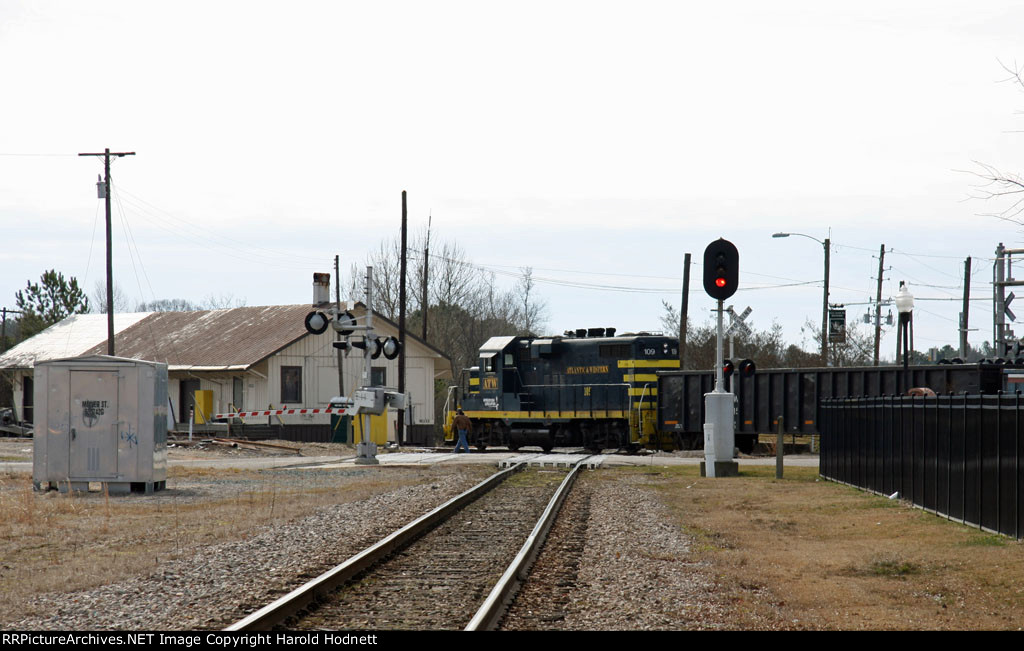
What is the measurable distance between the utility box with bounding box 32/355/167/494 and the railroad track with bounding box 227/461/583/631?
22.1ft

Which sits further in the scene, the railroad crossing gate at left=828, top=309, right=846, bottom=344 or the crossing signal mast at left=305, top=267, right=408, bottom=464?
the railroad crossing gate at left=828, top=309, right=846, bottom=344

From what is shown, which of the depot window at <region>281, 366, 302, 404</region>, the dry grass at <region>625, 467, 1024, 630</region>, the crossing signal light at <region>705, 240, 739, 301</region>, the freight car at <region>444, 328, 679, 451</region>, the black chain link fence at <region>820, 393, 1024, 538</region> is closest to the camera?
the dry grass at <region>625, 467, 1024, 630</region>

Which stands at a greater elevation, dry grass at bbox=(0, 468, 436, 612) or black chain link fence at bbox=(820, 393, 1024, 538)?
black chain link fence at bbox=(820, 393, 1024, 538)

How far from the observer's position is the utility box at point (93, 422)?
62.7ft

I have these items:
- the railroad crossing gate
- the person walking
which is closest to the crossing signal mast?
the person walking

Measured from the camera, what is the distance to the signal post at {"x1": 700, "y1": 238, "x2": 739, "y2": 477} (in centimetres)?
2210

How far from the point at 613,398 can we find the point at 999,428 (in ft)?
72.3

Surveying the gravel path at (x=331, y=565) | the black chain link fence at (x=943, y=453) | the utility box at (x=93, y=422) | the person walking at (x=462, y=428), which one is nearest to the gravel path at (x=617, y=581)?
the gravel path at (x=331, y=565)

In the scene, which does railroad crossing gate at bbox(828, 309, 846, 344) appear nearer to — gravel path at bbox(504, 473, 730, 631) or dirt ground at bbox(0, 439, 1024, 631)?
dirt ground at bbox(0, 439, 1024, 631)

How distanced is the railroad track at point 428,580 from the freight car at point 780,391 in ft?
56.1

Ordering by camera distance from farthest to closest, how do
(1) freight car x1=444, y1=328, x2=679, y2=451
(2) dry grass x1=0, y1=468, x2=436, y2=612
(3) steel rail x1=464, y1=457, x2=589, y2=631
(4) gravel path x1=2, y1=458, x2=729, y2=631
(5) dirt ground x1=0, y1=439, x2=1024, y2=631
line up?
(1) freight car x1=444, y1=328, x2=679, y2=451 → (2) dry grass x1=0, y1=468, x2=436, y2=612 → (5) dirt ground x1=0, y1=439, x2=1024, y2=631 → (4) gravel path x1=2, y1=458, x2=729, y2=631 → (3) steel rail x1=464, y1=457, x2=589, y2=631

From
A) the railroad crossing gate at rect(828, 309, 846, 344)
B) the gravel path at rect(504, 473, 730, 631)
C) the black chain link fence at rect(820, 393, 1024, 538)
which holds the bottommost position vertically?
the gravel path at rect(504, 473, 730, 631)

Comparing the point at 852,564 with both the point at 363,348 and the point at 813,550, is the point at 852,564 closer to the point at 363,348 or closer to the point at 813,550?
the point at 813,550

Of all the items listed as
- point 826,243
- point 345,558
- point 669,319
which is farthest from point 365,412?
point 669,319
